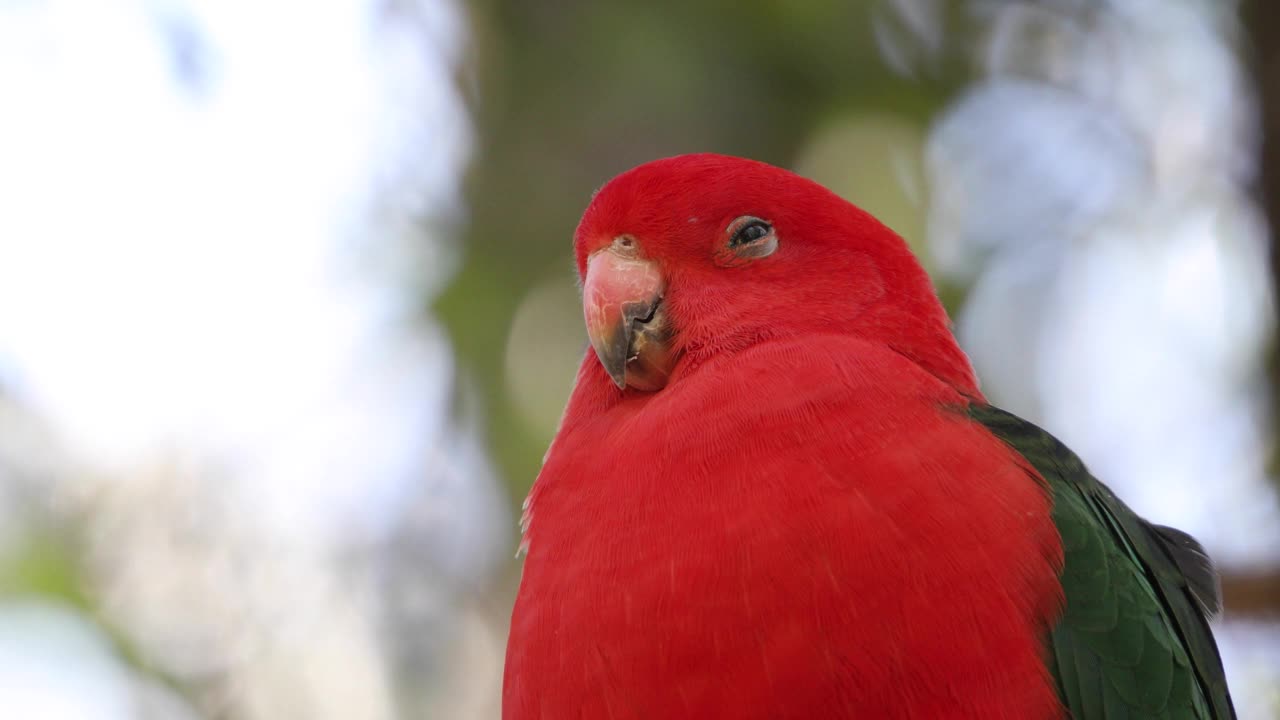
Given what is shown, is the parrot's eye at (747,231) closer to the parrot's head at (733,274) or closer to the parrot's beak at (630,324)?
the parrot's head at (733,274)

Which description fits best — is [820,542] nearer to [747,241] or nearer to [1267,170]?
[747,241]

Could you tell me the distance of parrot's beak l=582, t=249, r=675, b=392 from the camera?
2.96m

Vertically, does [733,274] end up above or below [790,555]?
above

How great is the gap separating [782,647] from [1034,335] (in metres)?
4.96

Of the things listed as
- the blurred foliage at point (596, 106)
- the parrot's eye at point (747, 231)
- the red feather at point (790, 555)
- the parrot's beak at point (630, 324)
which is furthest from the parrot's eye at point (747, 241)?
the blurred foliage at point (596, 106)

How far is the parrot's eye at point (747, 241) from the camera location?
307cm

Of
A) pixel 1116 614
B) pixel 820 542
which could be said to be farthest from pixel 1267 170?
pixel 820 542

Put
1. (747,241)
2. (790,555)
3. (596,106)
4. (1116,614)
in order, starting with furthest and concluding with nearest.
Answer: (596,106)
(747,241)
(1116,614)
(790,555)

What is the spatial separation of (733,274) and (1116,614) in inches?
47.1

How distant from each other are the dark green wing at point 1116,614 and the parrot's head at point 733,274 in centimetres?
33

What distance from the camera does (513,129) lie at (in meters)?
6.29

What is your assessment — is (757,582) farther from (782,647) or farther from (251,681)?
(251,681)

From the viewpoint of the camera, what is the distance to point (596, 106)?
6.14 metres

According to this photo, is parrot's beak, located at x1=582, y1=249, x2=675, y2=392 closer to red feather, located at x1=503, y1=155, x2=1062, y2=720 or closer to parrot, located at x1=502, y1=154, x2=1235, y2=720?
parrot, located at x1=502, y1=154, x2=1235, y2=720
